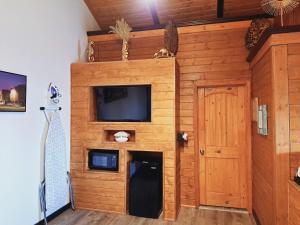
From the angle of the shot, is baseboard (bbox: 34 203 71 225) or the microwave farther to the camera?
the microwave

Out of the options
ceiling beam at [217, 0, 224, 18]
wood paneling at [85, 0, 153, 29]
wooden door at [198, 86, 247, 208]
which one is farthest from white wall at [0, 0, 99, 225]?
ceiling beam at [217, 0, 224, 18]

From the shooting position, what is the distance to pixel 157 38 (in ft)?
13.4

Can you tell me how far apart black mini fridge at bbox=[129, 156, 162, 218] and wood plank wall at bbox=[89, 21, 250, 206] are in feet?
1.89

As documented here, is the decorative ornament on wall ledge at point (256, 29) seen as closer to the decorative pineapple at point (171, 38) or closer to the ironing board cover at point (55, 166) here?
the decorative pineapple at point (171, 38)

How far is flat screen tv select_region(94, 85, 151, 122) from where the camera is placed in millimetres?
3597

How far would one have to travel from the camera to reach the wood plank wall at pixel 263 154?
8.21 feet

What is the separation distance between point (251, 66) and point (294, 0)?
114 centimetres

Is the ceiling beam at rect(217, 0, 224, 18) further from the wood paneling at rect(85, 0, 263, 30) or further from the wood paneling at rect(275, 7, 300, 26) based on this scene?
the wood paneling at rect(275, 7, 300, 26)

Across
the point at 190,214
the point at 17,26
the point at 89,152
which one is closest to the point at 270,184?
the point at 190,214

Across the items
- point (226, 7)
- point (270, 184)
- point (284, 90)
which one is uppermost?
point (226, 7)

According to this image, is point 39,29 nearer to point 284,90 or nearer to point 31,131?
point 31,131

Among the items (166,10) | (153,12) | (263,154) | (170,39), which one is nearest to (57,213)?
(263,154)

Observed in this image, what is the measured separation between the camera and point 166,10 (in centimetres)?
399

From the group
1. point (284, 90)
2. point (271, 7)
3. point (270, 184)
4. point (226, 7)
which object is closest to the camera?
point (284, 90)
